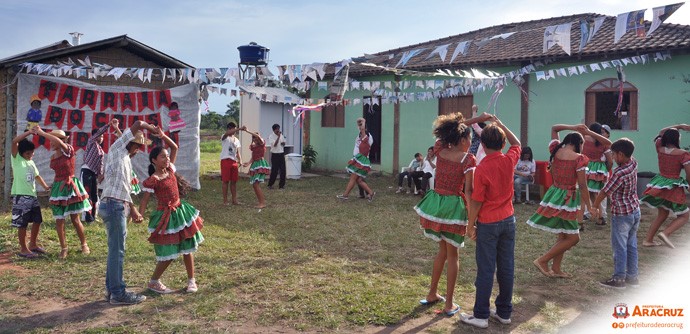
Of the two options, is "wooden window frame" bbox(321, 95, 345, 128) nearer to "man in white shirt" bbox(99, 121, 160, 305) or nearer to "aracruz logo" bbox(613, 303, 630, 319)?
"man in white shirt" bbox(99, 121, 160, 305)

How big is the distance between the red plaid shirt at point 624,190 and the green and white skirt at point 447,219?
1967 mm

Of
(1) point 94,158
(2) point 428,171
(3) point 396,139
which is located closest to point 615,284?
(2) point 428,171

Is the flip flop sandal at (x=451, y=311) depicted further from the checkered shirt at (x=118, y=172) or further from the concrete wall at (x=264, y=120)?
the concrete wall at (x=264, y=120)

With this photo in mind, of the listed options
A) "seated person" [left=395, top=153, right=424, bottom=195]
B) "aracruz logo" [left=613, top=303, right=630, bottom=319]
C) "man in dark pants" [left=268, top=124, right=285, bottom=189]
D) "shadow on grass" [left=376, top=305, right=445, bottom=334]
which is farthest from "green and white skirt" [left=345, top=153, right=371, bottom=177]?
"aracruz logo" [left=613, top=303, right=630, bottom=319]

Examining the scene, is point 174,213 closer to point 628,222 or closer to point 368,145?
point 628,222

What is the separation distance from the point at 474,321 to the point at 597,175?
16.8ft

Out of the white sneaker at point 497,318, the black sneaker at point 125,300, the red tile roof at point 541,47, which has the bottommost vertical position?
the white sneaker at point 497,318

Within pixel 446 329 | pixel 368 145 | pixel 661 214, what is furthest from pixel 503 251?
pixel 368 145

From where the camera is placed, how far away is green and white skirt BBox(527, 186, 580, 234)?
19.1ft

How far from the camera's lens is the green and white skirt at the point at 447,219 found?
4703 mm

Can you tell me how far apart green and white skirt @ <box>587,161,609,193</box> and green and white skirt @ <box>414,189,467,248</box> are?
4757 mm

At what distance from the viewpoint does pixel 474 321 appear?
4.52m

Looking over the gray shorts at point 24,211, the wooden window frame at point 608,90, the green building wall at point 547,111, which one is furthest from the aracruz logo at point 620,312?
the wooden window frame at point 608,90

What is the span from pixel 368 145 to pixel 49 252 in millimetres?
6323
